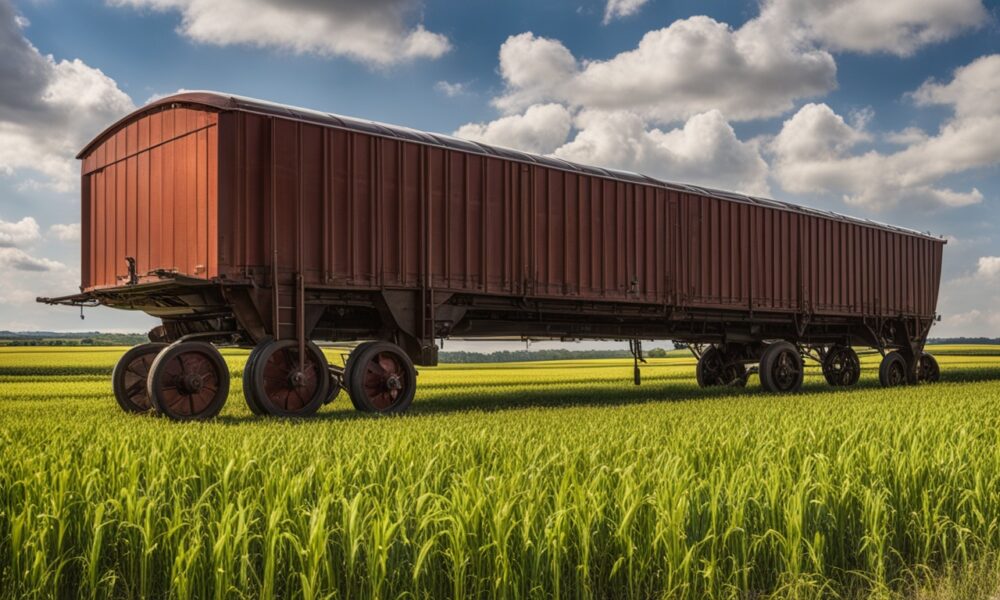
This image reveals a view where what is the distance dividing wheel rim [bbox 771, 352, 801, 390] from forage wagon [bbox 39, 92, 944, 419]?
1.37 ft

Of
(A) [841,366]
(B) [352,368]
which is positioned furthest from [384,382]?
(A) [841,366]

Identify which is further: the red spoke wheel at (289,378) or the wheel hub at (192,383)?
the red spoke wheel at (289,378)

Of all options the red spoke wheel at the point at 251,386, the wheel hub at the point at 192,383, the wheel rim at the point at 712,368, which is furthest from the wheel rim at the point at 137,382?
the wheel rim at the point at 712,368

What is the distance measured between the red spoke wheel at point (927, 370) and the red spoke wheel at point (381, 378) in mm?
19318

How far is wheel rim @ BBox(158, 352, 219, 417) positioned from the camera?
12336mm

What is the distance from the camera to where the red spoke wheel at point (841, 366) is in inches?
963

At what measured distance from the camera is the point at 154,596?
4.45 m

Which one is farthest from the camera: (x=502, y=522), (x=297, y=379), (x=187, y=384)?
(x=297, y=379)

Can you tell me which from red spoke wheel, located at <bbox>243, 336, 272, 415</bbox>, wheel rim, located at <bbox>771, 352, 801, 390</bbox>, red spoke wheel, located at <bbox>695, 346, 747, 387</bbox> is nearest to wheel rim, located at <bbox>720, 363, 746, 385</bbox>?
red spoke wheel, located at <bbox>695, 346, 747, 387</bbox>

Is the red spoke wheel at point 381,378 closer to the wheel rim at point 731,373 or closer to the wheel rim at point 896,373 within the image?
the wheel rim at point 731,373

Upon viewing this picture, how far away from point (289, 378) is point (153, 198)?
14.5ft

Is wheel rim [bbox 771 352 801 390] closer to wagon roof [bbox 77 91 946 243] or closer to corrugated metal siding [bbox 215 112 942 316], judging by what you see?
corrugated metal siding [bbox 215 112 942 316]

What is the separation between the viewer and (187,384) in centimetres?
1238

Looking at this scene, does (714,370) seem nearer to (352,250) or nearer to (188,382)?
(352,250)
